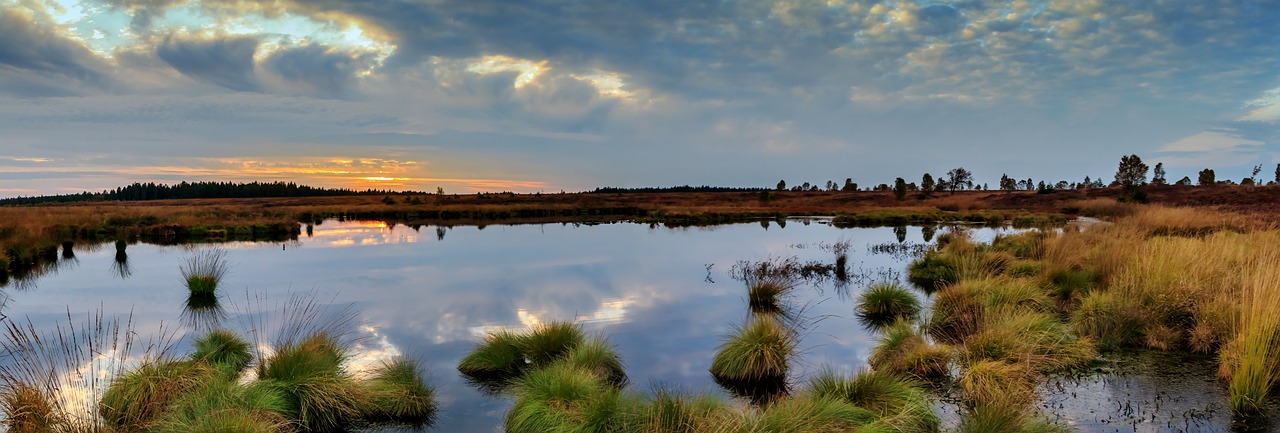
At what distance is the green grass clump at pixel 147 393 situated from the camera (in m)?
5.95

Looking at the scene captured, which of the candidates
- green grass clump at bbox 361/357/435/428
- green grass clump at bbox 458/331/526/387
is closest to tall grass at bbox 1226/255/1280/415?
green grass clump at bbox 458/331/526/387

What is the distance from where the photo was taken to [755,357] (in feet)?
29.1

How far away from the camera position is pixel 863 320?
12742 mm

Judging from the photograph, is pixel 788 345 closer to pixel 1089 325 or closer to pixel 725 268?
pixel 1089 325

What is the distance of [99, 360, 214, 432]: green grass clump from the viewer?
19.5 ft

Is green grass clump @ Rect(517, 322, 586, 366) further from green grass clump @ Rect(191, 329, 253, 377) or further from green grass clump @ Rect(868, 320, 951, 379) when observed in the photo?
green grass clump @ Rect(868, 320, 951, 379)

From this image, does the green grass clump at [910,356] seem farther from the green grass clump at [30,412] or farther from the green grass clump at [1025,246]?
the green grass clump at [1025,246]

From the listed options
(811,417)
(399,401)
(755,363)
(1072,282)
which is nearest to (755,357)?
(755,363)

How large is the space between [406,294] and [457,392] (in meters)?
9.27

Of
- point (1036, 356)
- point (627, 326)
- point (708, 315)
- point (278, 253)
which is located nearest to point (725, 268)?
point (708, 315)

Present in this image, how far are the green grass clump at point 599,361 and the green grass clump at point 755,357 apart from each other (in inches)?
54.8

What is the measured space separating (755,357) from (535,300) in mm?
8298

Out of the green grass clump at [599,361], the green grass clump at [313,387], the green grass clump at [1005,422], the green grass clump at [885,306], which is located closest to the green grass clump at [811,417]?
the green grass clump at [1005,422]

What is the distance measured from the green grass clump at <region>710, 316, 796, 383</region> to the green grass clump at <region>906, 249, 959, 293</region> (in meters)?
8.11
